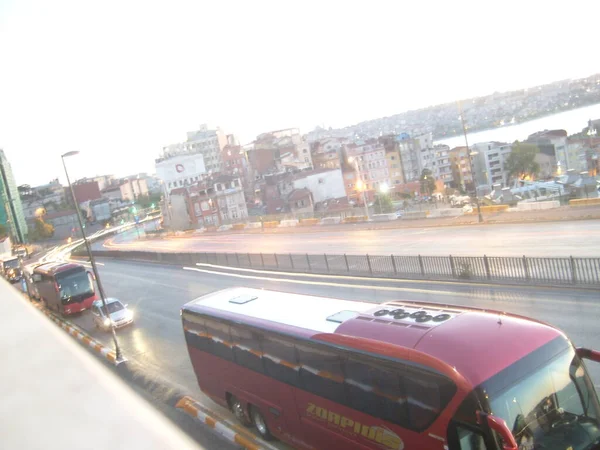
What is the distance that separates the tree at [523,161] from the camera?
9925 centimetres

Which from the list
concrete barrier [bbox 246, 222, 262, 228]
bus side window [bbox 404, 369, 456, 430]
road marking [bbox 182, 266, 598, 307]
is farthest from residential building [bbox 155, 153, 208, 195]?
bus side window [bbox 404, 369, 456, 430]

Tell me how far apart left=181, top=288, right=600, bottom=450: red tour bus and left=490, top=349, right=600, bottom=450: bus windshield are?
11 mm

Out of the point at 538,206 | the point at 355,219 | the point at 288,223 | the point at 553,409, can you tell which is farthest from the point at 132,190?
the point at 553,409

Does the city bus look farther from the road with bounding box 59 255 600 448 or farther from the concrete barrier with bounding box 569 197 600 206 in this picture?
the concrete barrier with bounding box 569 197 600 206

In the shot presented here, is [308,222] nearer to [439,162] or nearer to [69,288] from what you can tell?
[69,288]

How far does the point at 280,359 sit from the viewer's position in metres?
8.72

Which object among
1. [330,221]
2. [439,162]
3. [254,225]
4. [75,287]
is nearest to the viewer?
[75,287]

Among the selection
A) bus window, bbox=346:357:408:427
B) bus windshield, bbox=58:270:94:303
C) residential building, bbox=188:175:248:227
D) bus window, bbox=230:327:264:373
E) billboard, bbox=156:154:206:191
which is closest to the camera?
bus window, bbox=346:357:408:427

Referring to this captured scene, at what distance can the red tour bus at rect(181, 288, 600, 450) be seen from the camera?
226 inches

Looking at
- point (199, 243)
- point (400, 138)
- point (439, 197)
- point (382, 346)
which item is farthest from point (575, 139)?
point (382, 346)

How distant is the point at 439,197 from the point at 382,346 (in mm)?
78910

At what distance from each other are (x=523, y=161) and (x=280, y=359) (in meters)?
101

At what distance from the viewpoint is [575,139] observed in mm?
111062

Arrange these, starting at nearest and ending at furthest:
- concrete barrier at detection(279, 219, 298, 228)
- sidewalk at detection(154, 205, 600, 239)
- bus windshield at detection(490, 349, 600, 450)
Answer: bus windshield at detection(490, 349, 600, 450) → sidewalk at detection(154, 205, 600, 239) → concrete barrier at detection(279, 219, 298, 228)
